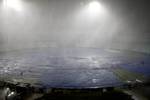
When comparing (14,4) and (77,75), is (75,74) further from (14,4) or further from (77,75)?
(14,4)

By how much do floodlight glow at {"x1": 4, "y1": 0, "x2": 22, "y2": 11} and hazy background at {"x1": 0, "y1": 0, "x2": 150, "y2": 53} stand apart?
5 centimetres

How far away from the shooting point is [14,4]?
355 inches

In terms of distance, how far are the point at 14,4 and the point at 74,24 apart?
Result: 328cm

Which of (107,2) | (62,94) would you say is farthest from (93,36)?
(62,94)

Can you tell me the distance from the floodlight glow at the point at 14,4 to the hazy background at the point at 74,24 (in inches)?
2.1

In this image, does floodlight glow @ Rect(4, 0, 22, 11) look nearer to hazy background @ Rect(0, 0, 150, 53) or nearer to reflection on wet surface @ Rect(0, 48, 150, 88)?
hazy background @ Rect(0, 0, 150, 53)

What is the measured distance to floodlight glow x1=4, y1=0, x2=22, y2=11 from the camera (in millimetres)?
8783

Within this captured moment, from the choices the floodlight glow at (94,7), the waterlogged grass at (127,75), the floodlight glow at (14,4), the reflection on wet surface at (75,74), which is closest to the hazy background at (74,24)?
the floodlight glow at (14,4)

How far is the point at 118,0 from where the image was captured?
30.7 feet

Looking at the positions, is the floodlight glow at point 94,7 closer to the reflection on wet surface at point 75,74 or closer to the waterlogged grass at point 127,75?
the reflection on wet surface at point 75,74

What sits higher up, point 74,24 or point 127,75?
point 74,24

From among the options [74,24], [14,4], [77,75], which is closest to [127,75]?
[77,75]

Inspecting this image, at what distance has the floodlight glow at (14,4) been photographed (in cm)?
878

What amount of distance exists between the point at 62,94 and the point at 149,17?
7764 mm
